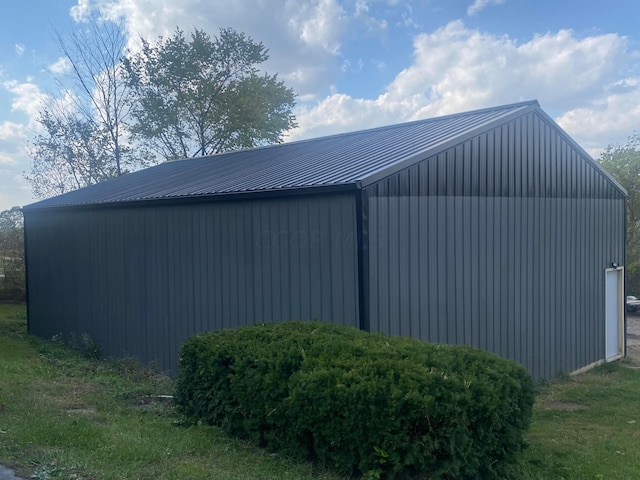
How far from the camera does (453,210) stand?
8.64m

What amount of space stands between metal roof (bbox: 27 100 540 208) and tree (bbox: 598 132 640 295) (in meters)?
13.4

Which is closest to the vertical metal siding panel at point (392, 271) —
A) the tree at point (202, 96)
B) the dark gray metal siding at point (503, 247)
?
the dark gray metal siding at point (503, 247)

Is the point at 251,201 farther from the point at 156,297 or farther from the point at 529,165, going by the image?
the point at 529,165

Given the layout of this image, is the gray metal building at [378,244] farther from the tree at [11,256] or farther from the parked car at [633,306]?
the tree at [11,256]

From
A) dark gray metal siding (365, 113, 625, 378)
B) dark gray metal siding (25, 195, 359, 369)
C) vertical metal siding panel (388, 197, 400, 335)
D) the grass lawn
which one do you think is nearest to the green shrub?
the grass lawn

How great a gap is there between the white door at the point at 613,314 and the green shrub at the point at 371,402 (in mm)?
8438

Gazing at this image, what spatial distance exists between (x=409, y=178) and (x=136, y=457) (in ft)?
15.9

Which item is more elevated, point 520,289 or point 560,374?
point 520,289

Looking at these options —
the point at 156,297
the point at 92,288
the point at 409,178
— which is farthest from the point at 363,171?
the point at 92,288

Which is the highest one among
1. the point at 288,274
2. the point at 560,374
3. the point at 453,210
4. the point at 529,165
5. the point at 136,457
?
the point at 529,165

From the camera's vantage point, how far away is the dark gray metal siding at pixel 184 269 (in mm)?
7738

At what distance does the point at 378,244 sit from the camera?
746 centimetres

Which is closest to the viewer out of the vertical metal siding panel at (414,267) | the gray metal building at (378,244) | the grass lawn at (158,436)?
the grass lawn at (158,436)

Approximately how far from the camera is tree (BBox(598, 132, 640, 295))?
21.6m
